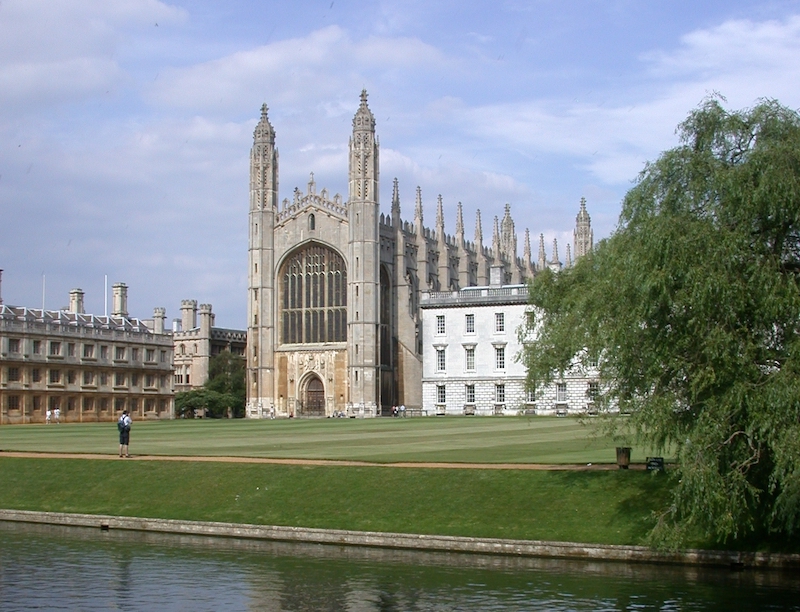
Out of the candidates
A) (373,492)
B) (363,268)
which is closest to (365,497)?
(373,492)

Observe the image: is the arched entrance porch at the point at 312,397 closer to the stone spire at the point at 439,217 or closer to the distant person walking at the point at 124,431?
the stone spire at the point at 439,217

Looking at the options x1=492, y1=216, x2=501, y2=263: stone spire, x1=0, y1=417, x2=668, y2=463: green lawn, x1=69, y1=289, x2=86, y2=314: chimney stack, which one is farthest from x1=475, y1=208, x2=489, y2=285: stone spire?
x1=0, y1=417, x2=668, y2=463: green lawn

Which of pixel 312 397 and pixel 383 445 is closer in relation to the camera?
Answer: pixel 383 445

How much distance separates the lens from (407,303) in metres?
90.9

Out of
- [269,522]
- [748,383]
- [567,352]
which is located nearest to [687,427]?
[748,383]

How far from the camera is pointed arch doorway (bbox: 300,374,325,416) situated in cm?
8962

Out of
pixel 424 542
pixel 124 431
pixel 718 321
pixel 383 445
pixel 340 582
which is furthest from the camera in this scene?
pixel 383 445

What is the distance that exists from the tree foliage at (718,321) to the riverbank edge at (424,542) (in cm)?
61

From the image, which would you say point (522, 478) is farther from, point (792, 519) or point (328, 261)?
point (328, 261)

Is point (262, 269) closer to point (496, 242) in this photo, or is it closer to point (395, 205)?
point (395, 205)

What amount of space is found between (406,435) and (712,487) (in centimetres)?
2836

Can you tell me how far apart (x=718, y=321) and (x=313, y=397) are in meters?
70.7

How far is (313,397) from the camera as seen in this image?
90000 mm

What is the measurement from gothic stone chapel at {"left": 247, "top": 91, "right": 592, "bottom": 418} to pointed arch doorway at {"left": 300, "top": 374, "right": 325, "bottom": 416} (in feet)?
0.27
